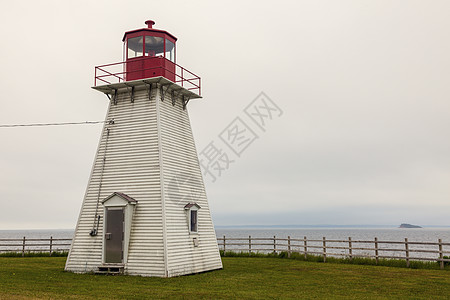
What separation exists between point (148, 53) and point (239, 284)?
944cm

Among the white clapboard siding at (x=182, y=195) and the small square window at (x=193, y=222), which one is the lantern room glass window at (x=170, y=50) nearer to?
the white clapboard siding at (x=182, y=195)

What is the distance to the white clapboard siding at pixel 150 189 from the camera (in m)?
13.9

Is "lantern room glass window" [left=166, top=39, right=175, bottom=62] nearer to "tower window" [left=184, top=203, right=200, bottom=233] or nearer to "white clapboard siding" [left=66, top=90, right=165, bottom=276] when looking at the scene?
"white clapboard siding" [left=66, top=90, right=165, bottom=276]

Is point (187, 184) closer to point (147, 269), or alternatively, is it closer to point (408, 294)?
point (147, 269)

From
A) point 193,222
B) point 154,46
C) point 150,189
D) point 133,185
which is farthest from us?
point 154,46

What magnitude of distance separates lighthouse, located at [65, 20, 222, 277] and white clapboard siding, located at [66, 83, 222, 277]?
0.04m

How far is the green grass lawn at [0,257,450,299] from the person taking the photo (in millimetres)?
10492

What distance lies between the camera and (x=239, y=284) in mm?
12461

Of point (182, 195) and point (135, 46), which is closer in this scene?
point (182, 195)

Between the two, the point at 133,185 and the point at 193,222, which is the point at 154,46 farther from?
the point at 193,222

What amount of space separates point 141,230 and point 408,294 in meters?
8.58

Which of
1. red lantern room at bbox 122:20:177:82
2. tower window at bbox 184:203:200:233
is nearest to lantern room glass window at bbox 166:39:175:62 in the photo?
red lantern room at bbox 122:20:177:82

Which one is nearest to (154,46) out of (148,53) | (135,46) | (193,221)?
(148,53)

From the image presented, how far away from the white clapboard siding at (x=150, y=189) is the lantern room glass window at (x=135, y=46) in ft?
4.65
